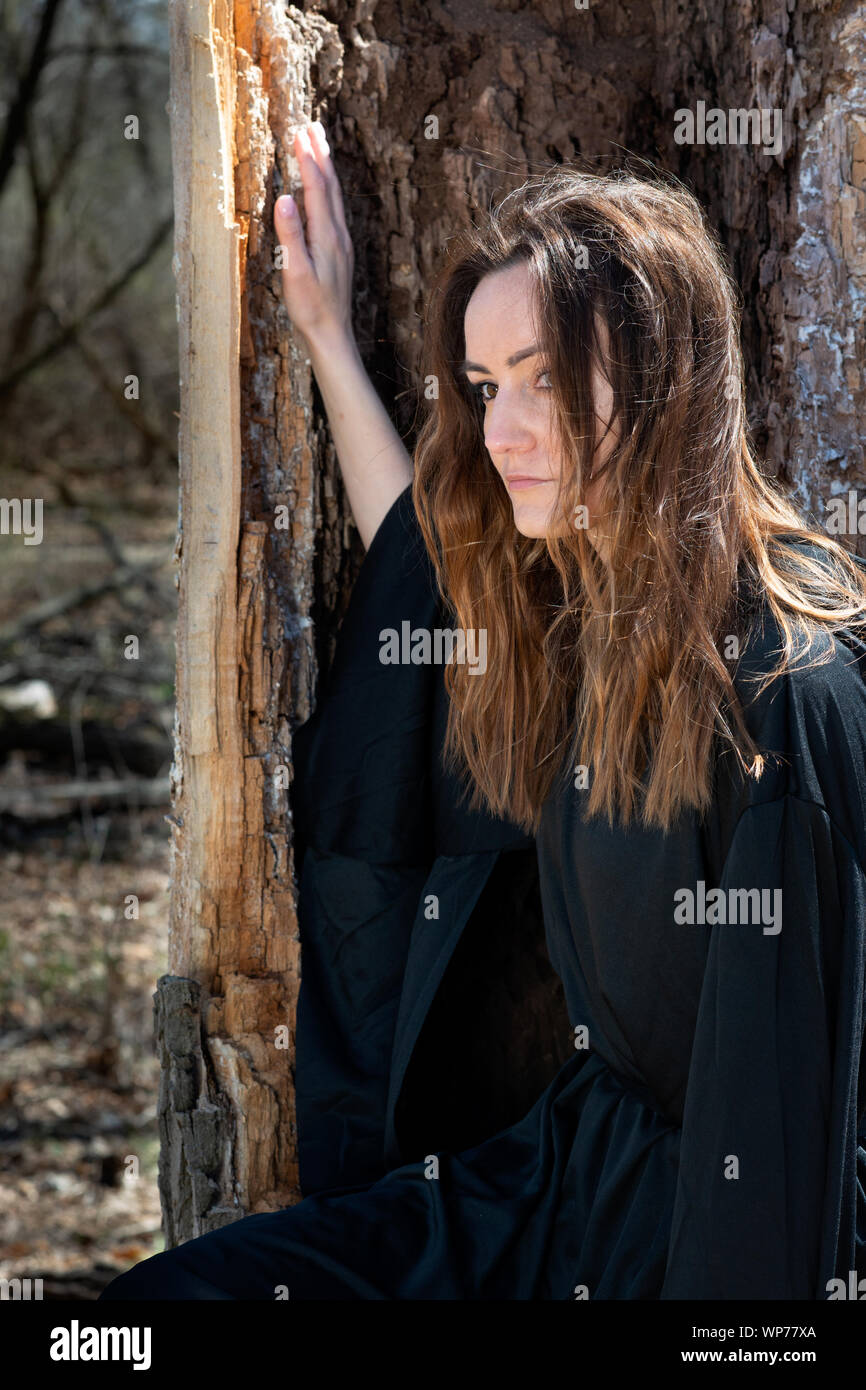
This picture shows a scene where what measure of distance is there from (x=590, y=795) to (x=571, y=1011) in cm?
40

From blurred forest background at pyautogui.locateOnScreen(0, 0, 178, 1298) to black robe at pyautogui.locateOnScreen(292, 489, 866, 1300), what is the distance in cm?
82

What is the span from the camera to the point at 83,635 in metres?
6.91

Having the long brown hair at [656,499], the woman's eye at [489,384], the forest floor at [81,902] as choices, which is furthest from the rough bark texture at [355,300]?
the forest floor at [81,902]

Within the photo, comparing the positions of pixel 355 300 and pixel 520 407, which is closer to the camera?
pixel 520 407

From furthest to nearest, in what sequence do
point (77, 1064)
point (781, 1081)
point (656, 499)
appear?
point (77, 1064) → point (656, 499) → point (781, 1081)

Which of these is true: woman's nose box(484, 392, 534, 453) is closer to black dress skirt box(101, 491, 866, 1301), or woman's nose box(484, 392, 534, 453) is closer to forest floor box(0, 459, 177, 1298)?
black dress skirt box(101, 491, 866, 1301)

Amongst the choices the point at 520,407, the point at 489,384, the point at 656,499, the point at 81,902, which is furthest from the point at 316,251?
the point at 81,902

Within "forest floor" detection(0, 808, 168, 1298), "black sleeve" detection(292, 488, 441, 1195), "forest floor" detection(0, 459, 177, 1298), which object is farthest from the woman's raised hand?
"forest floor" detection(0, 808, 168, 1298)

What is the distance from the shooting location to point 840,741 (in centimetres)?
162

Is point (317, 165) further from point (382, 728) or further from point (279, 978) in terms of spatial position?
point (279, 978)

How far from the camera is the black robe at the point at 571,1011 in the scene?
156 centimetres

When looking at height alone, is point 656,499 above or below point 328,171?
below

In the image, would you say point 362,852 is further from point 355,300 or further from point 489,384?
point 355,300

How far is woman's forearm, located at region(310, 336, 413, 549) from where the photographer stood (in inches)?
87.2
